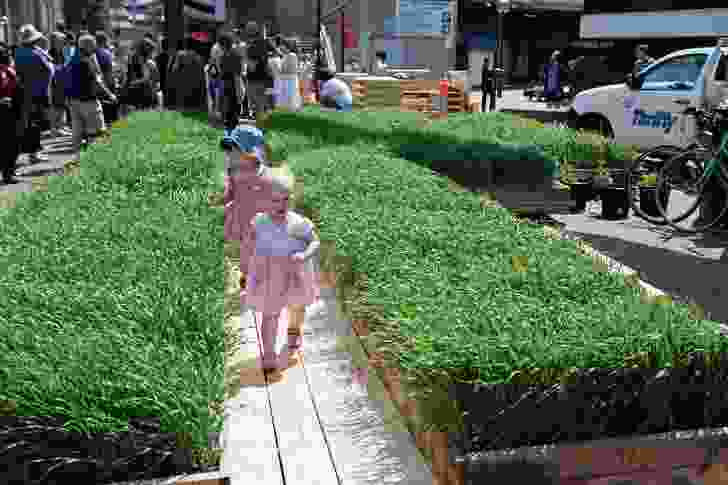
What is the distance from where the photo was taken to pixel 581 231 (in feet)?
30.2

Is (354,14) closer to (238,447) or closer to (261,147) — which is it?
(261,147)

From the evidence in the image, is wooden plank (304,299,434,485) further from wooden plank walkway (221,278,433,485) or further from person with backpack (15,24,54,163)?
person with backpack (15,24,54,163)

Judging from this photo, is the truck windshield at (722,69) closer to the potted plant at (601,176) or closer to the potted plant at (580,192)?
the potted plant at (601,176)

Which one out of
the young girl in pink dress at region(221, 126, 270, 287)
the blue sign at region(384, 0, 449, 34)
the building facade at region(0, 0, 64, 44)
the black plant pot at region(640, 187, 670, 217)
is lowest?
the black plant pot at region(640, 187, 670, 217)

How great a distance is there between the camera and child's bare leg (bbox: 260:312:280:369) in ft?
15.2

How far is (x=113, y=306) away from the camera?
376cm

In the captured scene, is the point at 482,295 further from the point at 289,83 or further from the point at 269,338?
the point at 289,83

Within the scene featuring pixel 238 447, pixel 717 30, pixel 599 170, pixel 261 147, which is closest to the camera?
Result: pixel 238 447

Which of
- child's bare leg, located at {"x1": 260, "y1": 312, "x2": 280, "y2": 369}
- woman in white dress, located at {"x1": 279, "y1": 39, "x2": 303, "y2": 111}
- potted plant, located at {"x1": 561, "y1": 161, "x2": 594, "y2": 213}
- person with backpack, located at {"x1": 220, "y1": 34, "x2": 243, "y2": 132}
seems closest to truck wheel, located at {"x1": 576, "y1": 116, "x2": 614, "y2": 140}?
potted plant, located at {"x1": 561, "y1": 161, "x2": 594, "y2": 213}

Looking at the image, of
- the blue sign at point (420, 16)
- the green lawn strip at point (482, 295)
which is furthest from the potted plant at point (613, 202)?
the blue sign at point (420, 16)

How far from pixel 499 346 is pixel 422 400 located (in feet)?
1.28

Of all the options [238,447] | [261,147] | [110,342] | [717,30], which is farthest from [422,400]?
[717,30]

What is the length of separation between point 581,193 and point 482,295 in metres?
6.57

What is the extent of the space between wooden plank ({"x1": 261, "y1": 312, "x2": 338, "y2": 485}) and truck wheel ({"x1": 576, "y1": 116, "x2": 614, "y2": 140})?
10.9 metres
